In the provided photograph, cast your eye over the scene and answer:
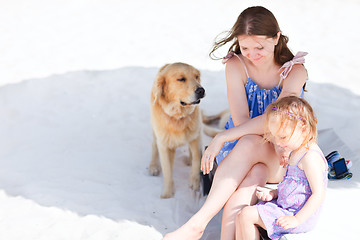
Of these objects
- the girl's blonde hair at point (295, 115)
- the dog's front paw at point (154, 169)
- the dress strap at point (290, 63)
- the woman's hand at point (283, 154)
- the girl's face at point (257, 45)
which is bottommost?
the dog's front paw at point (154, 169)

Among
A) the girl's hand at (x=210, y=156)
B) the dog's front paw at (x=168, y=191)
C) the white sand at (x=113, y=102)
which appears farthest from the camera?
the dog's front paw at (x=168, y=191)

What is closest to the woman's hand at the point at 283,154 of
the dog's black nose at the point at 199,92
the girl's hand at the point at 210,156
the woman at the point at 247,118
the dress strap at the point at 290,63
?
the woman at the point at 247,118

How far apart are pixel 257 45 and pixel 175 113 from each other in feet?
3.62

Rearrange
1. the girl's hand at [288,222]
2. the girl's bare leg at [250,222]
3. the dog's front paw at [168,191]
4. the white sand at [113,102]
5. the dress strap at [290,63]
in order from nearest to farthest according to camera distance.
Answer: the girl's hand at [288,222] → the girl's bare leg at [250,222] → the dress strap at [290,63] → the white sand at [113,102] → the dog's front paw at [168,191]

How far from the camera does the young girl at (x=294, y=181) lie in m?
2.05

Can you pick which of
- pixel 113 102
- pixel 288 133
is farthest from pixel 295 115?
pixel 113 102

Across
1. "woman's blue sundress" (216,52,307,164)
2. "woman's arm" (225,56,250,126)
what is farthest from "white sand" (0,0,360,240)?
"woman's arm" (225,56,250,126)

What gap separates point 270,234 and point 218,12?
5.78m

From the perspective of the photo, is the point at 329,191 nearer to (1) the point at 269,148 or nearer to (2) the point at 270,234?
(1) the point at 269,148

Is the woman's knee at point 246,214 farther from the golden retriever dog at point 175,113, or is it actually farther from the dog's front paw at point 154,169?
the dog's front paw at point 154,169

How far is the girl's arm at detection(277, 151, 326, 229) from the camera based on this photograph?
2.04 m

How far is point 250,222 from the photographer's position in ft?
7.04

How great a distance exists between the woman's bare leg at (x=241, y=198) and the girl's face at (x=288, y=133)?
301 millimetres

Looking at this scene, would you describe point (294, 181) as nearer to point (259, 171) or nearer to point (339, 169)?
point (259, 171)
